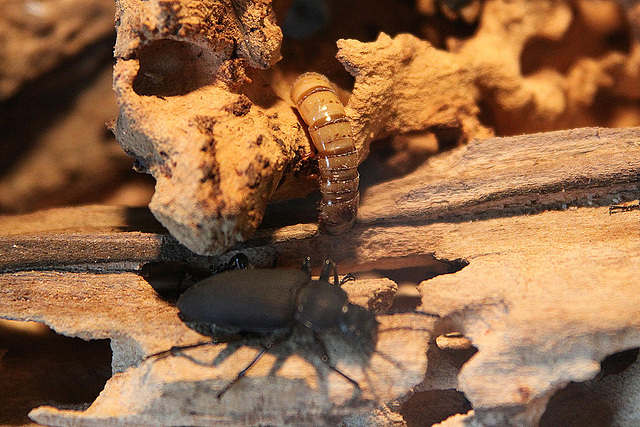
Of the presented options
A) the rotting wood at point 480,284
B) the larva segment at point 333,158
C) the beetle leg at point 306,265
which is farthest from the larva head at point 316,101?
the beetle leg at point 306,265

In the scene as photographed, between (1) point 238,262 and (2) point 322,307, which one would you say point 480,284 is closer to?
(2) point 322,307

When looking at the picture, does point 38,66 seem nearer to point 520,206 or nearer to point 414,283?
point 414,283

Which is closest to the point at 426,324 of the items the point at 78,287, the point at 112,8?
the point at 78,287

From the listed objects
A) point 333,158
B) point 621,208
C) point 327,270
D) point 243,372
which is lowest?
point 243,372

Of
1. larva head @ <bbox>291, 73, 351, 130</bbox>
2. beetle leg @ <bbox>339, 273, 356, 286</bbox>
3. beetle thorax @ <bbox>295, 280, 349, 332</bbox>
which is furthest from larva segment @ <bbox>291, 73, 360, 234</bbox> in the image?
beetle thorax @ <bbox>295, 280, 349, 332</bbox>

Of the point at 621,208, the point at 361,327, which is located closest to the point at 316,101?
the point at 361,327
